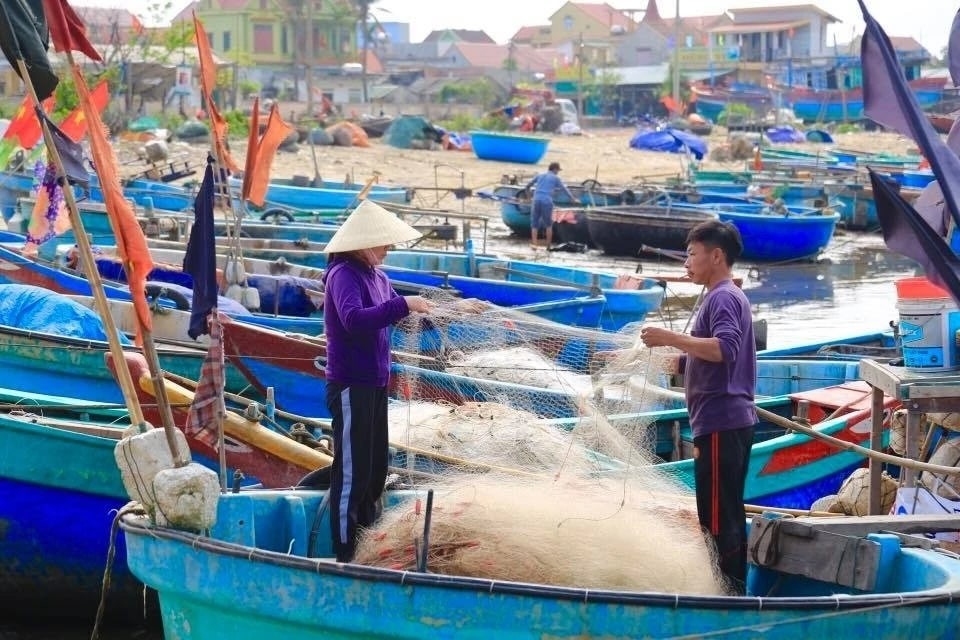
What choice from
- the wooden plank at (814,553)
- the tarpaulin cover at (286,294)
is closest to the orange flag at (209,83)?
the tarpaulin cover at (286,294)

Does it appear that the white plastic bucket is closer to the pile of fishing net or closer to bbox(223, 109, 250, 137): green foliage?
the pile of fishing net

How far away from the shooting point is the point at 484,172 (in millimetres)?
35281

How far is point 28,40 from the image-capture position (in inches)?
199

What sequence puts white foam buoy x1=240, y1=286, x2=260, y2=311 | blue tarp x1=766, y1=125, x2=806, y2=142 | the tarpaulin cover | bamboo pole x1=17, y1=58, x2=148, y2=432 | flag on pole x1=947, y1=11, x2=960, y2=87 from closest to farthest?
bamboo pole x1=17, y1=58, x2=148, y2=432, flag on pole x1=947, y1=11, x2=960, y2=87, white foam buoy x1=240, y1=286, x2=260, y2=311, the tarpaulin cover, blue tarp x1=766, y1=125, x2=806, y2=142

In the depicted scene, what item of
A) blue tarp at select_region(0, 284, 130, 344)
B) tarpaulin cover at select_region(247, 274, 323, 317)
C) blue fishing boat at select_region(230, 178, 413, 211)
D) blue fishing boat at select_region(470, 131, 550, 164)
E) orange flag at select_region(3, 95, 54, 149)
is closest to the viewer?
blue tarp at select_region(0, 284, 130, 344)

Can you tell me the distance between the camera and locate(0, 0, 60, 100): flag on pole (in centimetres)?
494

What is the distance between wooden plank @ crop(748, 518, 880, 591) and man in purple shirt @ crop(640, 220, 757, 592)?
6.4 inches

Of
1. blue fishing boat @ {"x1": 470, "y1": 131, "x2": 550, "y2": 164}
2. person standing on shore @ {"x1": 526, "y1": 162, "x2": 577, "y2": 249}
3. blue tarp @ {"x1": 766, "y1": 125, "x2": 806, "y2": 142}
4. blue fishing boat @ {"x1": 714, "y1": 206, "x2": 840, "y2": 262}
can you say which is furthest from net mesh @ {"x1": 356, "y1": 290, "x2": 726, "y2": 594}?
blue tarp @ {"x1": 766, "y1": 125, "x2": 806, "y2": 142}

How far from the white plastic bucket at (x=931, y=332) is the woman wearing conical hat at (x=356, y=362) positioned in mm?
2202

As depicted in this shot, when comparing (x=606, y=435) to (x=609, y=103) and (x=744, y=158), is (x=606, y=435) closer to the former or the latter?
(x=744, y=158)

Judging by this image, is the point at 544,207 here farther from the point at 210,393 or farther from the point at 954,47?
the point at 210,393

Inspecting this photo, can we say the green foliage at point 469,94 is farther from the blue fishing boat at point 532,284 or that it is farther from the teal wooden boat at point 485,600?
the teal wooden boat at point 485,600

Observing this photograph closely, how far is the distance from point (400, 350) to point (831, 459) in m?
2.84

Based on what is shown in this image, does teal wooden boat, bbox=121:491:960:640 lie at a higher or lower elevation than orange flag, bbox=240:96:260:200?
lower
